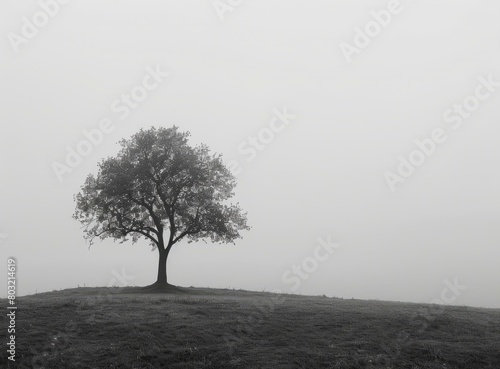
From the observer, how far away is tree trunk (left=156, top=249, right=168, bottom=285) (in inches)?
1945

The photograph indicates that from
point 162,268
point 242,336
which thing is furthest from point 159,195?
point 242,336

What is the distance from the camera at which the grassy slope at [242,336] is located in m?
24.3

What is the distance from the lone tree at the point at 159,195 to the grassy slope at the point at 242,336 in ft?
57.2

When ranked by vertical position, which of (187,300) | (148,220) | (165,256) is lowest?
(187,300)

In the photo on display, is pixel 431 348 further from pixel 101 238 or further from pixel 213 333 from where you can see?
pixel 101 238

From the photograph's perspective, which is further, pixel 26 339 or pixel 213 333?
pixel 213 333

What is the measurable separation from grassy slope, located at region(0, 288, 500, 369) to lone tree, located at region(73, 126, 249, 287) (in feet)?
57.2

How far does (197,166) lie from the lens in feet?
173

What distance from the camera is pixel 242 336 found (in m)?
27.7

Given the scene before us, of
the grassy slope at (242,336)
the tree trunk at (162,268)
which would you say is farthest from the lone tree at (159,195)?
the grassy slope at (242,336)

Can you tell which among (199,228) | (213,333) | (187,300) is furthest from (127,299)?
(199,228)

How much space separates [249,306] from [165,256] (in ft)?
59.2

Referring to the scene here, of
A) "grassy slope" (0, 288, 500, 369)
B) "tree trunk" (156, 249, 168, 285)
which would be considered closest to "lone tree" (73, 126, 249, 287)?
"tree trunk" (156, 249, 168, 285)

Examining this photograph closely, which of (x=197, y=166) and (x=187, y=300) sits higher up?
(x=197, y=166)
